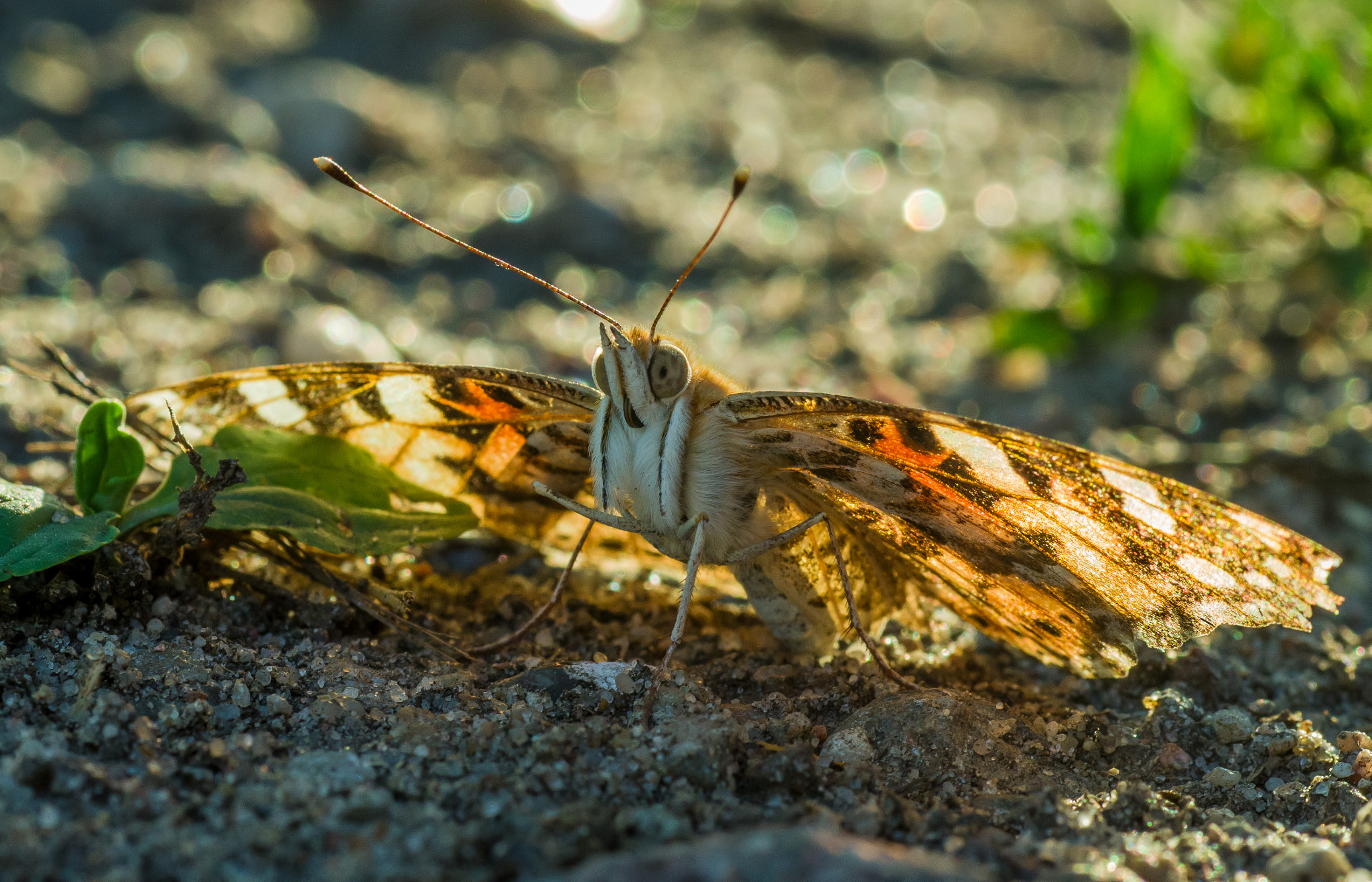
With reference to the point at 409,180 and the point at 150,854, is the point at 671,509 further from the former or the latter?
the point at 409,180

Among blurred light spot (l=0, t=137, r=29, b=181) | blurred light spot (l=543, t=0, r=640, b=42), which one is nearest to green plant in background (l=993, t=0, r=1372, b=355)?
blurred light spot (l=543, t=0, r=640, b=42)

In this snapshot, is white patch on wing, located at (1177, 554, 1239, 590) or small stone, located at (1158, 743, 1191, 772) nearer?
white patch on wing, located at (1177, 554, 1239, 590)

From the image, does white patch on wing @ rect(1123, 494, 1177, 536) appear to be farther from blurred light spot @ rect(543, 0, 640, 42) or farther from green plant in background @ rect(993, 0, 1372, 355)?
blurred light spot @ rect(543, 0, 640, 42)

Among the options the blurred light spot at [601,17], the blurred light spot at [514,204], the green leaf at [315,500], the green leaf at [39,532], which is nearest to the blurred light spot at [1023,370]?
the blurred light spot at [514,204]

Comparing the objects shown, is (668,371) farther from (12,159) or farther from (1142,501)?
(12,159)

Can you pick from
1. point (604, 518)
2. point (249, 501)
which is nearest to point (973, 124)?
point (604, 518)

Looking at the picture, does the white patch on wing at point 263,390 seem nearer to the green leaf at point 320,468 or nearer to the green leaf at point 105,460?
the green leaf at point 320,468
